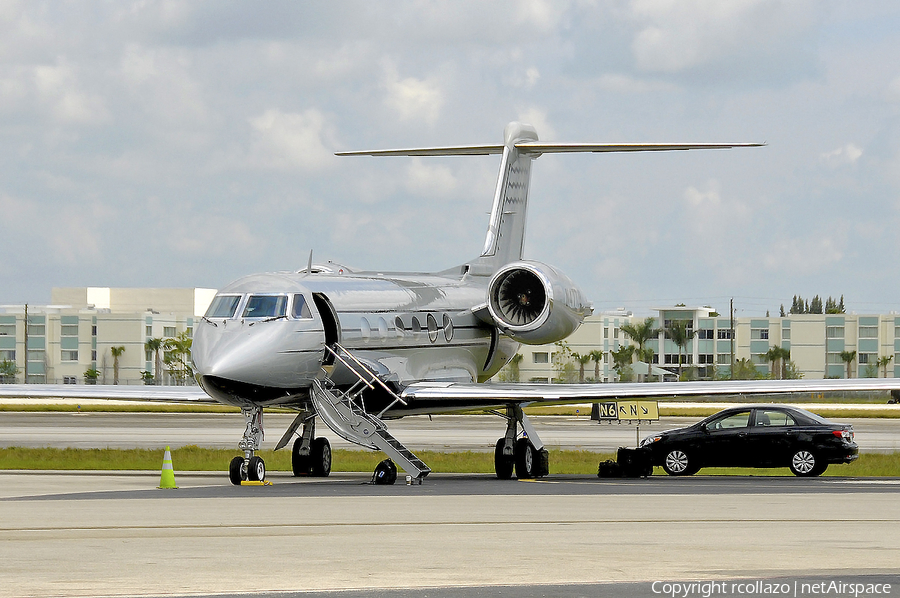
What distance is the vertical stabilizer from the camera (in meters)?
36.3

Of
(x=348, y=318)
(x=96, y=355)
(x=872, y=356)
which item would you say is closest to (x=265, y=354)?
(x=348, y=318)

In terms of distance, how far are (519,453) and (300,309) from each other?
6195mm

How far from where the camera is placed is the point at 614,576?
1158 centimetres

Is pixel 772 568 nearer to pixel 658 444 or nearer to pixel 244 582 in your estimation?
pixel 244 582

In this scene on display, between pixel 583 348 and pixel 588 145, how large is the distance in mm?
120517

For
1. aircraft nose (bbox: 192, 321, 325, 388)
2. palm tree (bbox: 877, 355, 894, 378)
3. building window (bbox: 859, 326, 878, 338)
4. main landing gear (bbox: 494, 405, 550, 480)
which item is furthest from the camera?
building window (bbox: 859, 326, 878, 338)

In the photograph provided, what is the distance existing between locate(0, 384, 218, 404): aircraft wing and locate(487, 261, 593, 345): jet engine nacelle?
7.47 meters

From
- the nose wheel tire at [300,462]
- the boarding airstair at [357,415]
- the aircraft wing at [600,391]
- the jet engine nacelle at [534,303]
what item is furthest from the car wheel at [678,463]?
the nose wheel tire at [300,462]

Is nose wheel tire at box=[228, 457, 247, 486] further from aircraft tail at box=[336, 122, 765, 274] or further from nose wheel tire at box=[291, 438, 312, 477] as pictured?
aircraft tail at box=[336, 122, 765, 274]

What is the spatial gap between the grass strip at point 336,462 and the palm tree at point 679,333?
9993cm

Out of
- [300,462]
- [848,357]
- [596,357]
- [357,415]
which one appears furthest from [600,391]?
[848,357]

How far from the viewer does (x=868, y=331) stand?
150375 mm

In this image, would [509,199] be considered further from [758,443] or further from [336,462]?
[758,443]

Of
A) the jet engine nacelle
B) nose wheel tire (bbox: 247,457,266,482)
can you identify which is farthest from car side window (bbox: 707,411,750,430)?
nose wheel tire (bbox: 247,457,266,482)
